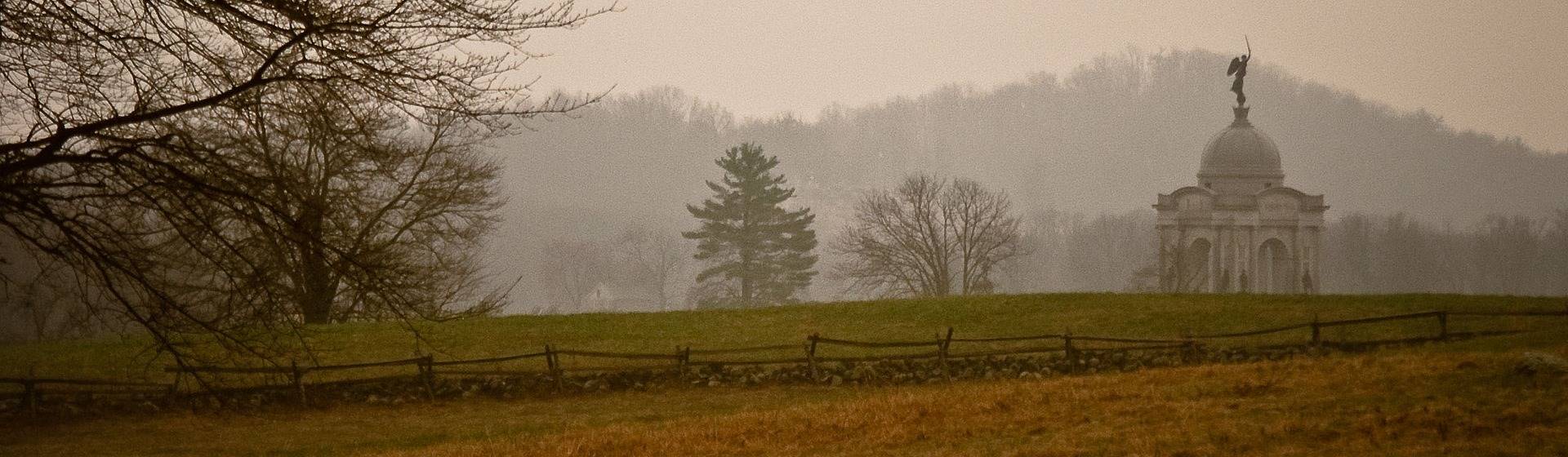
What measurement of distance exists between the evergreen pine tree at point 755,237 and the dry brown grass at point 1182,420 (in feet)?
162

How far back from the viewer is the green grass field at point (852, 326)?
28.1 m

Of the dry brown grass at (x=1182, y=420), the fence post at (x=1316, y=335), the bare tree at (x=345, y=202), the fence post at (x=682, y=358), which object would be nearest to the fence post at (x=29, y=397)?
the bare tree at (x=345, y=202)

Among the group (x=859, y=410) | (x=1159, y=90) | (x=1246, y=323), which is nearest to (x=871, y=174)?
(x=1159, y=90)

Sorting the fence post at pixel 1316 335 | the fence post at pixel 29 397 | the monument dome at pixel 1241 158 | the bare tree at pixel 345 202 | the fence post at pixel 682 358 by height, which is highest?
the monument dome at pixel 1241 158

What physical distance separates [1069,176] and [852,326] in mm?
122637

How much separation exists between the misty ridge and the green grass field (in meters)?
36.3

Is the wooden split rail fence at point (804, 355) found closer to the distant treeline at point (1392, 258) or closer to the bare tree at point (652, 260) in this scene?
the distant treeline at point (1392, 258)

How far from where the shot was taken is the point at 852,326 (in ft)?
104

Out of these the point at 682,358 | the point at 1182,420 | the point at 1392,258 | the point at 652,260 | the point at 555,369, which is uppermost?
the point at 652,260

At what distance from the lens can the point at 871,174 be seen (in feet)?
506

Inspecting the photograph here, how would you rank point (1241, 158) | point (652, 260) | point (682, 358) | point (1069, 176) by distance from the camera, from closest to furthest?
point (682, 358)
point (1241, 158)
point (652, 260)
point (1069, 176)

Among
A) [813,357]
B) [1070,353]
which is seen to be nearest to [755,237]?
[813,357]

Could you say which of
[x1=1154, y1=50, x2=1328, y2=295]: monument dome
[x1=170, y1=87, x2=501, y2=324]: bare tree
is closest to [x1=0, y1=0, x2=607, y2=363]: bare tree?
[x1=170, y1=87, x2=501, y2=324]: bare tree

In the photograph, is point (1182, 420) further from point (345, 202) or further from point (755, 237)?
point (755, 237)
